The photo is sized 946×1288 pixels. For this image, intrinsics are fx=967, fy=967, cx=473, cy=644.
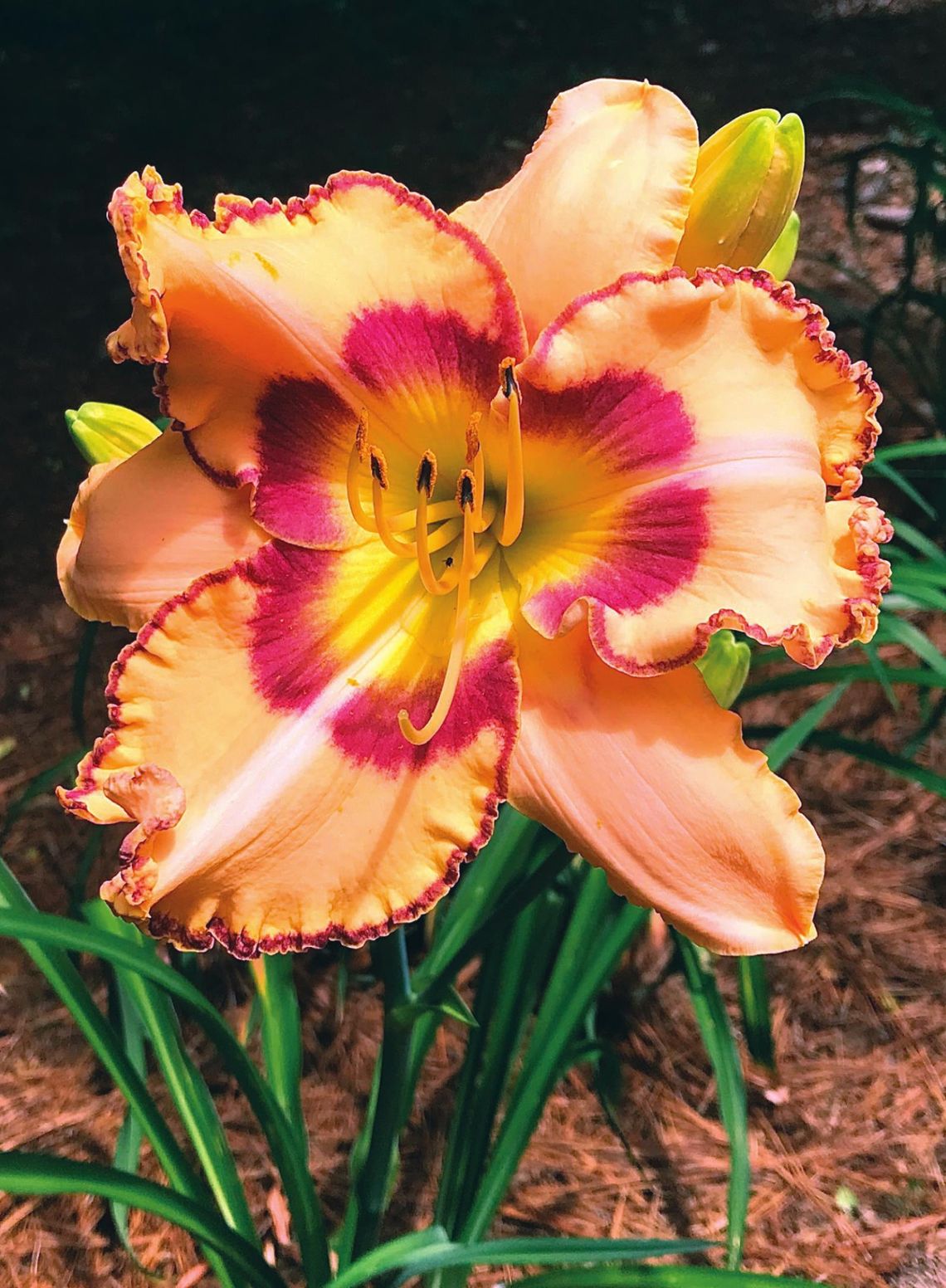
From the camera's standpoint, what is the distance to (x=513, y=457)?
531 millimetres

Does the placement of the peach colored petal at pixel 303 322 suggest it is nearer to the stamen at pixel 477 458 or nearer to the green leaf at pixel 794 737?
the stamen at pixel 477 458

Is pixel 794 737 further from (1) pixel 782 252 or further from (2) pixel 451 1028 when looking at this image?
(2) pixel 451 1028

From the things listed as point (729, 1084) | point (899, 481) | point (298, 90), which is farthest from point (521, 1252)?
point (298, 90)

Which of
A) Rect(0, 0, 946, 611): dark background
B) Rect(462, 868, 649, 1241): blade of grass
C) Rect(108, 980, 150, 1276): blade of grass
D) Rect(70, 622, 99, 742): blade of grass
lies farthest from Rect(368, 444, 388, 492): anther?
Rect(0, 0, 946, 611): dark background

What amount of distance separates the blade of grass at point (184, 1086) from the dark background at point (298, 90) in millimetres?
1654

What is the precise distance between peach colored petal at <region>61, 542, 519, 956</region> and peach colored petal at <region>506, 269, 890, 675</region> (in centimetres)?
10

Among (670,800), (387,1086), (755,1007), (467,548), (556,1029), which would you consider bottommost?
(755,1007)

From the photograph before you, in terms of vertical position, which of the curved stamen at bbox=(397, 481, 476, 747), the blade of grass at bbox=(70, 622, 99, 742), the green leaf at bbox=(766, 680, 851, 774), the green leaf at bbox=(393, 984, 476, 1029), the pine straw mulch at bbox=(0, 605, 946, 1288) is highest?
the curved stamen at bbox=(397, 481, 476, 747)

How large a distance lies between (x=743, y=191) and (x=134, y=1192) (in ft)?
2.67

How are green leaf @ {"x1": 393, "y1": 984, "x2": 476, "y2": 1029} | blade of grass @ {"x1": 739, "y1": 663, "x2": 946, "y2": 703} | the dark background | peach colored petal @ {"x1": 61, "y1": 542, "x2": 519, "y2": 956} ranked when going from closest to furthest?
peach colored petal @ {"x1": 61, "y1": 542, "x2": 519, "y2": 956}, green leaf @ {"x1": 393, "y1": 984, "x2": 476, "y2": 1029}, blade of grass @ {"x1": 739, "y1": 663, "x2": 946, "y2": 703}, the dark background

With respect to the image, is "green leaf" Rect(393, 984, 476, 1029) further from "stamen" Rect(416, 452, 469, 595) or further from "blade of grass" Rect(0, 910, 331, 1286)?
"stamen" Rect(416, 452, 469, 595)

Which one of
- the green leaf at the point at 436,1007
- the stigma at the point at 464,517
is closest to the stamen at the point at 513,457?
the stigma at the point at 464,517

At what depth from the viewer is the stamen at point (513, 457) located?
0.52 m

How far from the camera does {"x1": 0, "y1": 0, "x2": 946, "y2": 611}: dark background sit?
2.71m
